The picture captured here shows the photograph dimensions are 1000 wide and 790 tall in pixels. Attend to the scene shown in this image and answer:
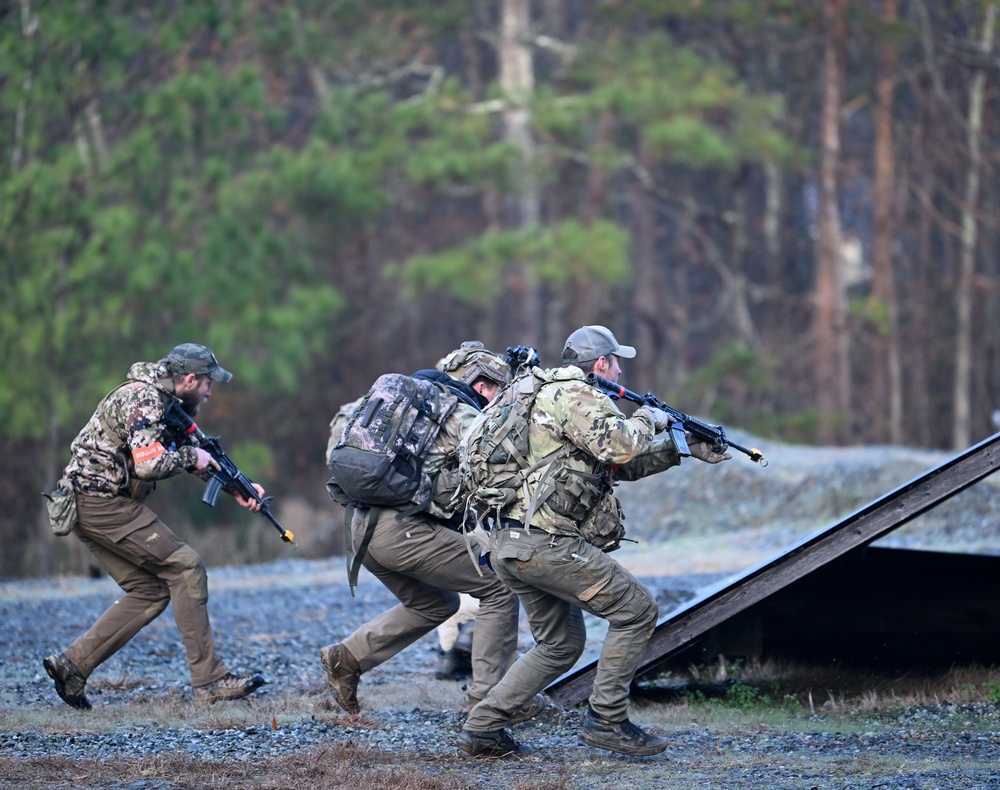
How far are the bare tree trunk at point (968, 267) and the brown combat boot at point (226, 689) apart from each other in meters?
21.9

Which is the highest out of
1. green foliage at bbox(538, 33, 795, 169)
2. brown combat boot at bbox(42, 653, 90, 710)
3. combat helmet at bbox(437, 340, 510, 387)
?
green foliage at bbox(538, 33, 795, 169)

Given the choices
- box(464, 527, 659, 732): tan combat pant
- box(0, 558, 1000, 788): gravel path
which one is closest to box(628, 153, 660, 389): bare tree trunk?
box(0, 558, 1000, 788): gravel path

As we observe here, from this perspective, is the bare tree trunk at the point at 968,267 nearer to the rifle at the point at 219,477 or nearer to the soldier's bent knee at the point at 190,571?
the rifle at the point at 219,477

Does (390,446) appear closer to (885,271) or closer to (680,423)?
(680,423)

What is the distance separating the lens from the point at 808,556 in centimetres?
664

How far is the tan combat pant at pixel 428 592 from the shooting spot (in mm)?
6340

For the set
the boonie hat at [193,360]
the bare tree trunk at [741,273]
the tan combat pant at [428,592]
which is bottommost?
the tan combat pant at [428,592]

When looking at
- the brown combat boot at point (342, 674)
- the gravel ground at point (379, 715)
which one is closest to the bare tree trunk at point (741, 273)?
the gravel ground at point (379, 715)

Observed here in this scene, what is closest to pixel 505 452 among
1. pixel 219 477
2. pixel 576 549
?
pixel 576 549

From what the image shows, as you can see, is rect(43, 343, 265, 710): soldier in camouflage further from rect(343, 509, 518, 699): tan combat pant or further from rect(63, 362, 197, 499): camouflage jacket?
rect(343, 509, 518, 699): tan combat pant

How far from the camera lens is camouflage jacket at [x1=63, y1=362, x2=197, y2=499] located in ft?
22.2

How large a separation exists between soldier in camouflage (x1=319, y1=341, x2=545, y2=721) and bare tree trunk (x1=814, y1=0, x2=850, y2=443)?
2090 centimetres

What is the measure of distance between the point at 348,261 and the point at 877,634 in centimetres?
2078

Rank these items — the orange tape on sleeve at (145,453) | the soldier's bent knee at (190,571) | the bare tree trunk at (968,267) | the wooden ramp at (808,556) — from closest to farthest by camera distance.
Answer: the wooden ramp at (808,556), the orange tape on sleeve at (145,453), the soldier's bent knee at (190,571), the bare tree trunk at (968,267)
